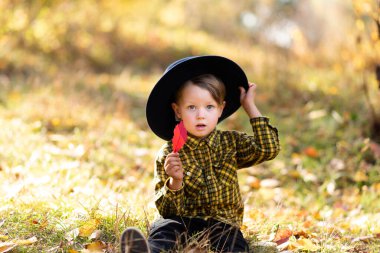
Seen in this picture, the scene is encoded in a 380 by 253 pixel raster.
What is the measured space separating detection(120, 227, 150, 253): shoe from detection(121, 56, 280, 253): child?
400 millimetres

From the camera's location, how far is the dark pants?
246cm

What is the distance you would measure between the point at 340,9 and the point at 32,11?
1163 cm

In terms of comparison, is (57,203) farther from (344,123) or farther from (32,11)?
(32,11)

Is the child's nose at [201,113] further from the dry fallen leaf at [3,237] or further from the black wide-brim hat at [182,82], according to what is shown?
the dry fallen leaf at [3,237]

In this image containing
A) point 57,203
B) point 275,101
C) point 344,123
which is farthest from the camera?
point 275,101

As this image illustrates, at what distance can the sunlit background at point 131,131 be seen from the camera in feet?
9.63

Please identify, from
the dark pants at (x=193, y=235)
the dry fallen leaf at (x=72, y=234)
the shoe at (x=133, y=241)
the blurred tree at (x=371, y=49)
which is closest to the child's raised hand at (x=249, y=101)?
the dark pants at (x=193, y=235)

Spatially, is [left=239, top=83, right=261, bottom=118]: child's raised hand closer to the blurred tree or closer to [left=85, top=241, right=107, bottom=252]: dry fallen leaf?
[left=85, top=241, right=107, bottom=252]: dry fallen leaf

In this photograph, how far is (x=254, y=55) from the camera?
8906 millimetres

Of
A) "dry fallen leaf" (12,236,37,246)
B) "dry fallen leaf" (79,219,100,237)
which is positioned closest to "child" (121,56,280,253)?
"dry fallen leaf" (79,219,100,237)

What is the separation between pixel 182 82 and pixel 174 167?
503 mm

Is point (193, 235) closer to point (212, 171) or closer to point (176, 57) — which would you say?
point (212, 171)

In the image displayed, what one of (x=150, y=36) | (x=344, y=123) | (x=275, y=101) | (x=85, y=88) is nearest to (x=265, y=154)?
(x=344, y=123)

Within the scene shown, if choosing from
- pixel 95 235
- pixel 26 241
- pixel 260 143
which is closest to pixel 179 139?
pixel 260 143
